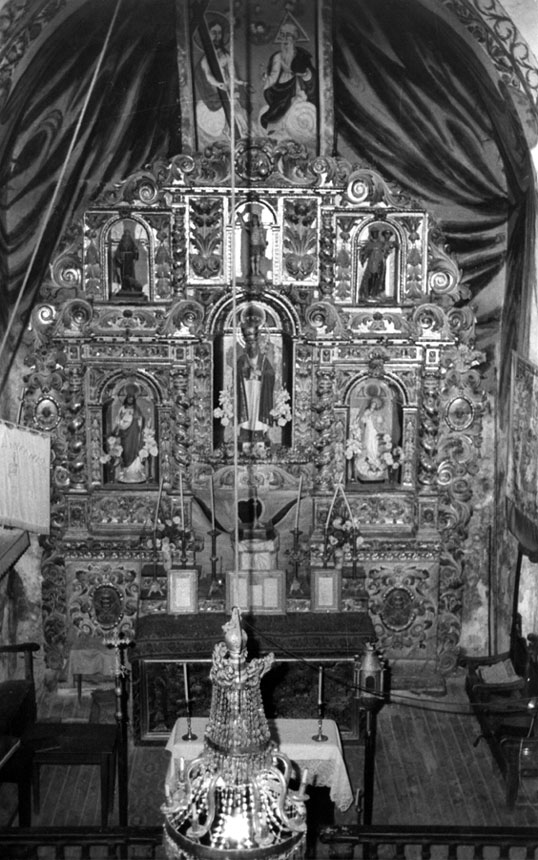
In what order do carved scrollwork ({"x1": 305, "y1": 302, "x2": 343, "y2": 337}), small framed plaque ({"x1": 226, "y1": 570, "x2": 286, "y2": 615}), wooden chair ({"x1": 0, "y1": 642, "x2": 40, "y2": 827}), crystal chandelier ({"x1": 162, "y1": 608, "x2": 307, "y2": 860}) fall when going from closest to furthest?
crystal chandelier ({"x1": 162, "y1": 608, "x2": 307, "y2": 860}) < wooden chair ({"x1": 0, "y1": 642, "x2": 40, "y2": 827}) < small framed plaque ({"x1": 226, "y1": 570, "x2": 286, "y2": 615}) < carved scrollwork ({"x1": 305, "y1": 302, "x2": 343, "y2": 337})

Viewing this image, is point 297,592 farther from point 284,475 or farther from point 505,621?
point 505,621

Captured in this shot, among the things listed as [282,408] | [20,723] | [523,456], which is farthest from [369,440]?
[20,723]

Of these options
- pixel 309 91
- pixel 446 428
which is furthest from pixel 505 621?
pixel 309 91

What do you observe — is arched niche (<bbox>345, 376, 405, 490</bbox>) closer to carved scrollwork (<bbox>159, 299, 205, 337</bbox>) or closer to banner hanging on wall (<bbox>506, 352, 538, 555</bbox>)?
banner hanging on wall (<bbox>506, 352, 538, 555</bbox>)

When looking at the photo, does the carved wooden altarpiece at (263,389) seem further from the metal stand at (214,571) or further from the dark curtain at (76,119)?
the dark curtain at (76,119)

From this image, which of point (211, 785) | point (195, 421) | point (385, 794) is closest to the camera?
point (211, 785)

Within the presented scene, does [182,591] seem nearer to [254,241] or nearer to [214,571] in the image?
[214,571]

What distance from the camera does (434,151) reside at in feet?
42.0

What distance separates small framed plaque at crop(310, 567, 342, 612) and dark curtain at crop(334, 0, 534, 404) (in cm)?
280

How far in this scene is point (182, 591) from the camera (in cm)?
1248

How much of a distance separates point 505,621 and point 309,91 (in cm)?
632

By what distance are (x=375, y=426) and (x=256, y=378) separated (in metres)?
1.48

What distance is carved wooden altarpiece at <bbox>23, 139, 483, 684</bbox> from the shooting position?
43.3 ft

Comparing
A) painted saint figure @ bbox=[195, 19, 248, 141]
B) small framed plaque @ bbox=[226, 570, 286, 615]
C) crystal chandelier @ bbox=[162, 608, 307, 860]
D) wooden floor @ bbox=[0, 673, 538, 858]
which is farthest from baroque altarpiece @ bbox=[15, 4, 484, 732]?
crystal chandelier @ bbox=[162, 608, 307, 860]
